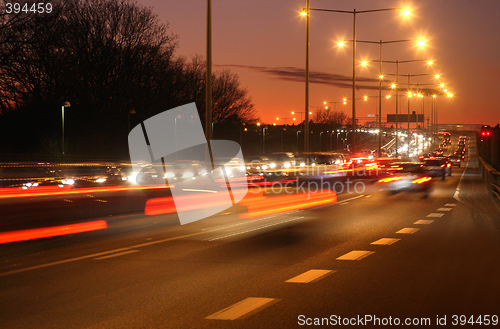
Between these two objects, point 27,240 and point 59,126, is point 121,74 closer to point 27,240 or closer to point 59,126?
point 59,126

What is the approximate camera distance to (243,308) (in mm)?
6367

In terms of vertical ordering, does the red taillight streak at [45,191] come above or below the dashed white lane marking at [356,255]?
above

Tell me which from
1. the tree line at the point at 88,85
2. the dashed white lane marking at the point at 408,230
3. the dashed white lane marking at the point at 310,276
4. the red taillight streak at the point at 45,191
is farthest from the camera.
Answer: the tree line at the point at 88,85

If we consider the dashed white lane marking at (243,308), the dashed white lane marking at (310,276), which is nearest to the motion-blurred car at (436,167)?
the dashed white lane marking at (310,276)

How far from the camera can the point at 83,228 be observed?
45.3 ft

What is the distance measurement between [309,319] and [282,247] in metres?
5.05

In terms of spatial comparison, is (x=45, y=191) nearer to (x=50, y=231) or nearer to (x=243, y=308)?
(x=50, y=231)

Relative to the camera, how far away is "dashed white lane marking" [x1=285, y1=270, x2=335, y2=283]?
25.7ft

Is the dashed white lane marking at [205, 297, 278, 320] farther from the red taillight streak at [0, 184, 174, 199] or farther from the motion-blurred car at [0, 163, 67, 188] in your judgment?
the motion-blurred car at [0, 163, 67, 188]

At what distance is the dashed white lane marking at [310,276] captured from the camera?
25.7ft

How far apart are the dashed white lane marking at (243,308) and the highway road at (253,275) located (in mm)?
11

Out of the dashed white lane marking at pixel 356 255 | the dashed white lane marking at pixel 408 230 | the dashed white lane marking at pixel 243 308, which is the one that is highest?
the dashed white lane marking at pixel 243 308

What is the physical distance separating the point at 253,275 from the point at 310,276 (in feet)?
2.58

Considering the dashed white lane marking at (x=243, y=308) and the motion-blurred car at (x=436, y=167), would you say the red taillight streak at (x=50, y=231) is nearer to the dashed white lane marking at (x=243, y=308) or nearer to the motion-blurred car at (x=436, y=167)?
the dashed white lane marking at (x=243, y=308)
